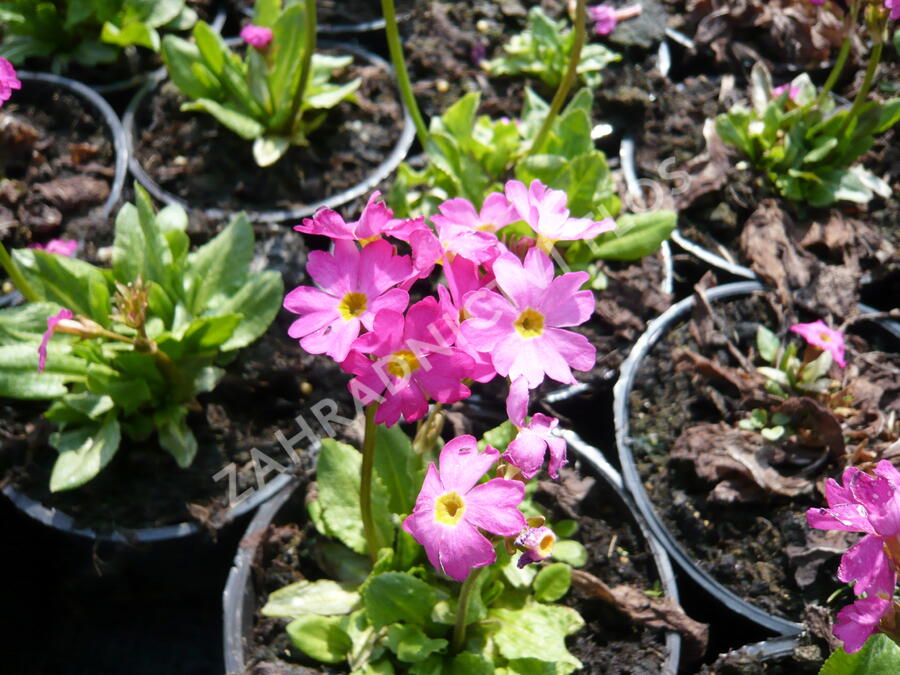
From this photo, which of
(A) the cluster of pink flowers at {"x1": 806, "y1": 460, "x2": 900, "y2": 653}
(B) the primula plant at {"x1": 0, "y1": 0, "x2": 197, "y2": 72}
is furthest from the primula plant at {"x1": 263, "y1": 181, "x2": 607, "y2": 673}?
(B) the primula plant at {"x1": 0, "y1": 0, "x2": 197, "y2": 72}

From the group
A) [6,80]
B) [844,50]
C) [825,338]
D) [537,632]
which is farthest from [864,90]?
[6,80]

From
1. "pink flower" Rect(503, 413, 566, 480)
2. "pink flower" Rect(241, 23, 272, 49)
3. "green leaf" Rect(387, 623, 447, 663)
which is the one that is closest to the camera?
"pink flower" Rect(503, 413, 566, 480)

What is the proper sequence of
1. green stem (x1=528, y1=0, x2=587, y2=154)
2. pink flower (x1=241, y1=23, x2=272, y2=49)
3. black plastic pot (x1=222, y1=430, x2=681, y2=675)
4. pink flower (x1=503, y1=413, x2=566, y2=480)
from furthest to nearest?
pink flower (x1=241, y1=23, x2=272, y2=49) < green stem (x1=528, y1=0, x2=587, y2=154) < black plastic pot (x1=222, y1=430, x2=681, y2=675) < pink flower (x1=503, y1=413, x2=566, y2=480)

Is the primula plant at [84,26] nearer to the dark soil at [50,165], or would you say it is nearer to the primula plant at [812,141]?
the dark soil at [50,165]

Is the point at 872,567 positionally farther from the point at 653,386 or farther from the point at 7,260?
the point at 7,260

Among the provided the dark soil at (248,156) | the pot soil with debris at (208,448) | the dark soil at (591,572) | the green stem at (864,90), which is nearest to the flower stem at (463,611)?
the dark soil at (591,572)

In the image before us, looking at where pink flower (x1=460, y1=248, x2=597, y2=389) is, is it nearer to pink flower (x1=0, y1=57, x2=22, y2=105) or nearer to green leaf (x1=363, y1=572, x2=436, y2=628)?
green leaf (x1=363, y1=572, x2=436, y2=628)

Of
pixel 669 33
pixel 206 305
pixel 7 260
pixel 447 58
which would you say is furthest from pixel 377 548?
pixel 669 33
